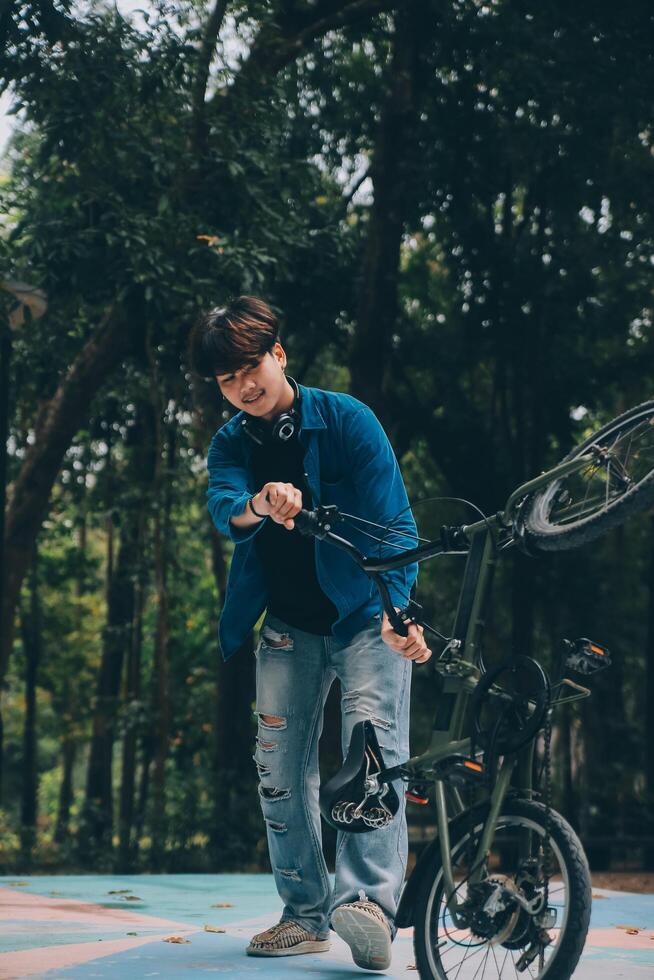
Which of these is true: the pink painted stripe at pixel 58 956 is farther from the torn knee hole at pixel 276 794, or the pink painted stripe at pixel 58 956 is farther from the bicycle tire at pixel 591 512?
the bicycle tire at pixel 591 512

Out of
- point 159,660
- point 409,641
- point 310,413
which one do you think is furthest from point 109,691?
point 409,641

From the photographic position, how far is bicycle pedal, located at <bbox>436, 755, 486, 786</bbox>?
307cm

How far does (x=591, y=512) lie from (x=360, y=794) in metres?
1.03

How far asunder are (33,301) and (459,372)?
7.15 metres

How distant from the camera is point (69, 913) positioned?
16.5ft

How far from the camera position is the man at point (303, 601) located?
364cm

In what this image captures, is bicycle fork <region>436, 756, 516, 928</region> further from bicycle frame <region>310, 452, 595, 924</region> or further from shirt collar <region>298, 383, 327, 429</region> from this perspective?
shirt collar <region>298, 383, 327, 429</region>

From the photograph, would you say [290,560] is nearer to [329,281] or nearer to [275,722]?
[275,722]

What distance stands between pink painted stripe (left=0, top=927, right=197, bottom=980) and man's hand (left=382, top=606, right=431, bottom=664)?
139 centimetres

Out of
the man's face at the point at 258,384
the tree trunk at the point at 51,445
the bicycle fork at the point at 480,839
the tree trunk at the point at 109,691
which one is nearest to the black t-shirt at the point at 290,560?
the man's face at the point at 258,384

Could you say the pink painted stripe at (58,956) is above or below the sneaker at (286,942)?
below

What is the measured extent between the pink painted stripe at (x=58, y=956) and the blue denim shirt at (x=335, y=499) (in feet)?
3.40

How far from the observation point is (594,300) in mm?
14961

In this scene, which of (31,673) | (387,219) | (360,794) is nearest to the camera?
(360,794)
